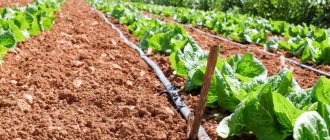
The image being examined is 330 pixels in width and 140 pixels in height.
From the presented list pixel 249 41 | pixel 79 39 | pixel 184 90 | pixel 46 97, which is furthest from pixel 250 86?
pixel 249 41

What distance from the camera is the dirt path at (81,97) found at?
260cm

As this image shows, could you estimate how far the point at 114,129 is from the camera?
8.72ft

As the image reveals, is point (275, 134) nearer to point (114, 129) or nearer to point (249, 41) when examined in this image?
point (114, 129)

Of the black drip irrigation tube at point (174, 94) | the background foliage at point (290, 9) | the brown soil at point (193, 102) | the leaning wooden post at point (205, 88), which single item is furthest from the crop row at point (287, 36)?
the background foliage at point (290, 9)

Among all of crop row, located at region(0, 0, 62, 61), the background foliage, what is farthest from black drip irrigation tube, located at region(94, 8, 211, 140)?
the background foliage

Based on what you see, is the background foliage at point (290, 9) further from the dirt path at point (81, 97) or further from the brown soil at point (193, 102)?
the dirt path at point (81, 97)

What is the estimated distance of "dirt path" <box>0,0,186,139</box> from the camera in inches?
103

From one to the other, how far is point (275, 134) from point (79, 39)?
3684 millimetres

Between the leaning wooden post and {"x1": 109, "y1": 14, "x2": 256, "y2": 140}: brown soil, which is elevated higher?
the leaning wooden post

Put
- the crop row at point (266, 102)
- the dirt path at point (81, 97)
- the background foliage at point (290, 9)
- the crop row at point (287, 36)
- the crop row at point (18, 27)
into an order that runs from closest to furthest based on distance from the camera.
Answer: the crop row at point (266, 102) < the dirt path at point (81, 97) < the crop row at point (18, 27) < the crop row at point (287, 36) < the background foliage at point (290, 9)

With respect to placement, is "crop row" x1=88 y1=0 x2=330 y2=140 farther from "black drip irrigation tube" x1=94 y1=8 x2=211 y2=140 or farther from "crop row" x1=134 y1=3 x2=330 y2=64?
"crop row" x1=134 y1=3 x2=330 y2=64

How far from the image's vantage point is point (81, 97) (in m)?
3.20

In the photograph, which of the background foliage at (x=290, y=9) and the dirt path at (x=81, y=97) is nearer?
the dirt path at (x=81, y=97)

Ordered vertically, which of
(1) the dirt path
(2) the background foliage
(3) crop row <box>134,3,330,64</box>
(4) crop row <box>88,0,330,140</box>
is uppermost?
(4) crop row <box>88,0,330,140</box>
